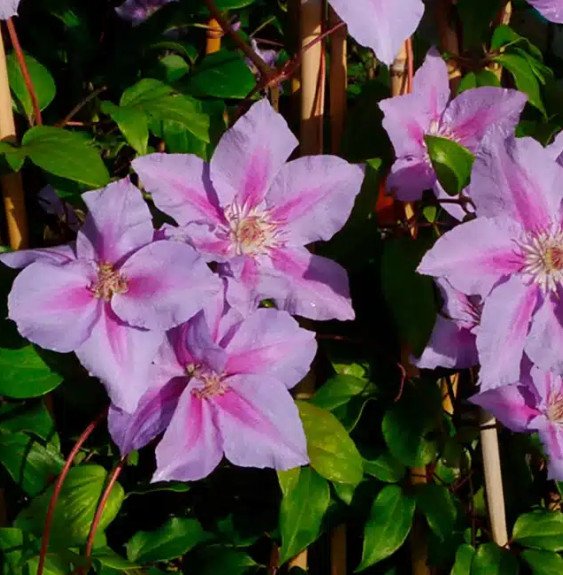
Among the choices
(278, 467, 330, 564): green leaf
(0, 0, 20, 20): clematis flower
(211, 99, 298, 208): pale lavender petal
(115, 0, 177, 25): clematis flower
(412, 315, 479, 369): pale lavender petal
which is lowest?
(278, 467, 330, 564): green leaf

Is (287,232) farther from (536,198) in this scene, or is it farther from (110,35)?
(110,35)

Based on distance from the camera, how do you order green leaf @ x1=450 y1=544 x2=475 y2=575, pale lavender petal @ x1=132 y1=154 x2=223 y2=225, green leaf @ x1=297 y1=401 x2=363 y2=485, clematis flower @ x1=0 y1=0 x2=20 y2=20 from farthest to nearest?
1. green leaf @ x1=450 y1=544 x2=475 y2=575
2. green leaf @ x1=297 y1=401 x2=363 y2=485
3. pale lavender petal @ x1=132 y1=154 x2=223 y2=225
4. clematis flower @ x1=0 y1=0 x2=20 y2=20

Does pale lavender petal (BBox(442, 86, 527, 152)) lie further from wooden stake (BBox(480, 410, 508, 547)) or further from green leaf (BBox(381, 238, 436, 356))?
wooden stake (BBox(480, 410, 508, 547))

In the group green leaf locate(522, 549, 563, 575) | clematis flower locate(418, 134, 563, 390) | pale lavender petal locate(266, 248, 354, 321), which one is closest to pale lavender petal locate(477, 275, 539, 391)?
clematis flower locate(418, 134, 563, 390)

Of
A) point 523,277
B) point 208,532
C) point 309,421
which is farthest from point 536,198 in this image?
point 208,532

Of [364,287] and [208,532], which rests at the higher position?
[364,287]
